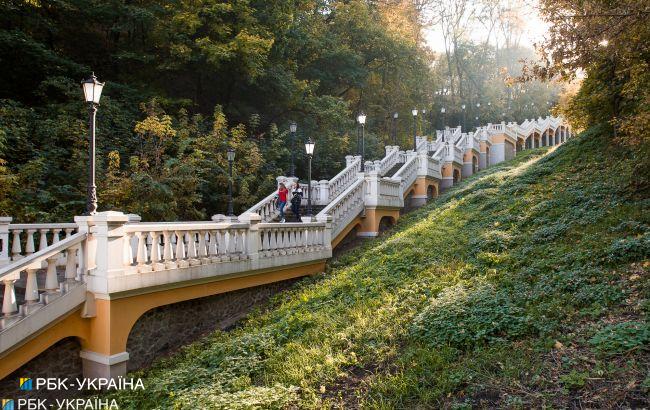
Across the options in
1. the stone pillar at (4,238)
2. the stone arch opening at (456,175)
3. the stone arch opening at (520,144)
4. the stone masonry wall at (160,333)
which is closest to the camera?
the stone masonry wall at (160,333)

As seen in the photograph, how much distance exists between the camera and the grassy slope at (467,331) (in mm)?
4801

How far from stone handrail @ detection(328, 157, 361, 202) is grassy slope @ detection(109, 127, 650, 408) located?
7.11 metres

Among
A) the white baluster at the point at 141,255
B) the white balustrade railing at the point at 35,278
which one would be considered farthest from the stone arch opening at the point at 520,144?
the white balustrade railing at the point at 35,278

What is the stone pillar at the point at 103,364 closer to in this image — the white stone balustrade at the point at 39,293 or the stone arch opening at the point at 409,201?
the white stone balustrade at the point at 39,293

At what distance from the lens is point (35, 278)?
20.0 feet

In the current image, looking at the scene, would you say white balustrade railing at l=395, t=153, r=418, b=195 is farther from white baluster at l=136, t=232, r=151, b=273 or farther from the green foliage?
the green foliage

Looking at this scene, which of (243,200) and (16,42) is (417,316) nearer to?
(243,200)

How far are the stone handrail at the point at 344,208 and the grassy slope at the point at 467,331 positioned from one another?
2968mm

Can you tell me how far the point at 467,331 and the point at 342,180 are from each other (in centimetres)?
1289

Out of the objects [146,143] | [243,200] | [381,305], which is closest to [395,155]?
[243,200]

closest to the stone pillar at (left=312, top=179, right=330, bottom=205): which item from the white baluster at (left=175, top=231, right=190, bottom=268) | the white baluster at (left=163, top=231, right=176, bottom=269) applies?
the white baluster at (left=175, top=231, right=190, bottom=268)

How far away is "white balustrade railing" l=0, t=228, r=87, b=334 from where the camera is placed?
589 centimetres

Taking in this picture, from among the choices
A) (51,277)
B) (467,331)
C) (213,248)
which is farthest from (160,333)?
(467,331)

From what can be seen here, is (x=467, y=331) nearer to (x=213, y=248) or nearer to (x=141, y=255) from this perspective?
(x=213, y=248)
